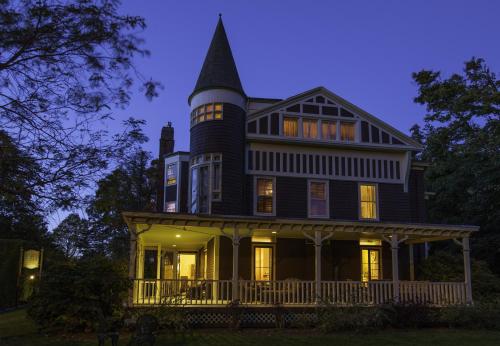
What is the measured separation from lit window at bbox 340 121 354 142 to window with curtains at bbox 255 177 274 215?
3.73 meters

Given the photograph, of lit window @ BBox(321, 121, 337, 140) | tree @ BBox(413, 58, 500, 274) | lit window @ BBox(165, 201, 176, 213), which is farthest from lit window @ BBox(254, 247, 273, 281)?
tree @ BBox(413, 58, 500, 274)

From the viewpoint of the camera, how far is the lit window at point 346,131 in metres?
21.7

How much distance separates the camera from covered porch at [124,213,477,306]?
648 inches

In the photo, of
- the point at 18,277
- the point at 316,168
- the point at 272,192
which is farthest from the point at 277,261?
the point at 18,277

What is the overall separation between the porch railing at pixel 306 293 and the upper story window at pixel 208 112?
665cm

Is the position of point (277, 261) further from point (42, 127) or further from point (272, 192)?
point (42, 127)

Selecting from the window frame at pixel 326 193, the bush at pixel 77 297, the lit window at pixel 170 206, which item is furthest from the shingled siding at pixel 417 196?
the bush at pixel 77 297

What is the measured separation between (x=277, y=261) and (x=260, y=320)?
3.87 m

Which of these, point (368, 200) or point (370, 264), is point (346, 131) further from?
point (370, 264)

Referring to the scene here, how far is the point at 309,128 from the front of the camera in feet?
70.7

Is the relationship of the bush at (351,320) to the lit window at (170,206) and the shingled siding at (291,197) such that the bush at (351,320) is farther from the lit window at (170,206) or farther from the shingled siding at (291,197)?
the lit window at (170,206)

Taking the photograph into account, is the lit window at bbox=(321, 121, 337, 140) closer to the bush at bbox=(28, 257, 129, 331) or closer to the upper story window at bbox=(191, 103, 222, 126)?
the upper story window at bbox=(191, 103, 222, 126)

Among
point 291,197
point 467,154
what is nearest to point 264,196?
point 291,197

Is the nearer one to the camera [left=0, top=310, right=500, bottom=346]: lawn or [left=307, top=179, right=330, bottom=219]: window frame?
[left=0, top=310, right=500, bottom=346]: lawn
